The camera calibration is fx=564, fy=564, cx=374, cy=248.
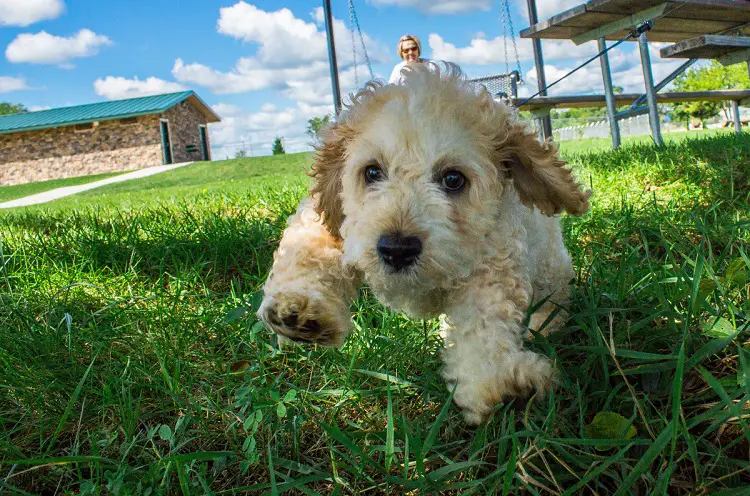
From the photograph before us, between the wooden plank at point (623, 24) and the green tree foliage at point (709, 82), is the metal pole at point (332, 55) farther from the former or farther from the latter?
the green tree foliage at point (709, 82)

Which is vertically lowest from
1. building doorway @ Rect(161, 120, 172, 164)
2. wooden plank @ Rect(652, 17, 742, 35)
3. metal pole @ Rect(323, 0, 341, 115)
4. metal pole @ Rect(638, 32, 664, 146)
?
metal pole @ Rect(638, 32, 664, 146)

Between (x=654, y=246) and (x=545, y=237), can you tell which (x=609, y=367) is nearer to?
(x=545, y=237)

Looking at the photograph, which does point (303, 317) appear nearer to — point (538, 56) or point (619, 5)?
point (619, 5)

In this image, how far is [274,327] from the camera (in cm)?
214

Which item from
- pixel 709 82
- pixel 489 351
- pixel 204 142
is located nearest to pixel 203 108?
pixel 204 142

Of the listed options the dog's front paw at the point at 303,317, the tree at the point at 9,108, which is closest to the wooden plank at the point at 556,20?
the dog's front paw at the point at 303,317

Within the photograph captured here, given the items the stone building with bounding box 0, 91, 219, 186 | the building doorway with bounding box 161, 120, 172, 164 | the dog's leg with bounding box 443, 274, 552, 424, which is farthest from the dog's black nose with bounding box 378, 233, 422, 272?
the building doorway with bounding box 161, 120, 172, 164

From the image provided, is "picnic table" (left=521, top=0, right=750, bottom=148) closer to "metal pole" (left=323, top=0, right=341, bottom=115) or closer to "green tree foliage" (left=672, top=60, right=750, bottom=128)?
"metal pole" (left=323, top=0, right=341, bottom=115)

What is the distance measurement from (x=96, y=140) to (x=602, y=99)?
114 ft

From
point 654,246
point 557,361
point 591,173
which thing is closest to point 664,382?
point 557,361

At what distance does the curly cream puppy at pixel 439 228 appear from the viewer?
192 cm

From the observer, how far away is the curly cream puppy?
1924mm

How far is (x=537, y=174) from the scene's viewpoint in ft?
7.84

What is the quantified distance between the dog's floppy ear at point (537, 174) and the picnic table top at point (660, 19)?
5.84m
